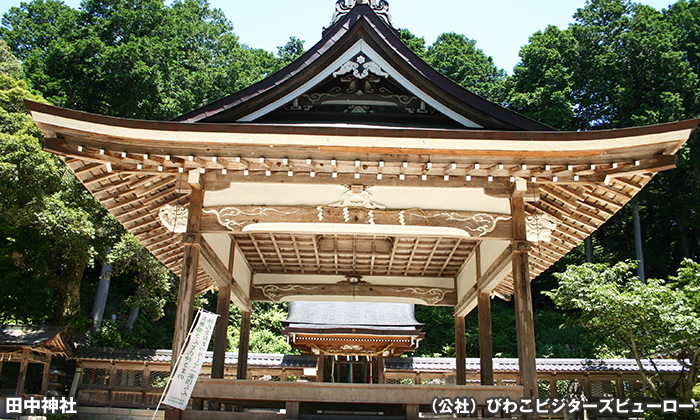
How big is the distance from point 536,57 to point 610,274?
16.5 m

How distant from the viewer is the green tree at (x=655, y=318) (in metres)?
12.2

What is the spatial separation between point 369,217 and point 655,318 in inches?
385

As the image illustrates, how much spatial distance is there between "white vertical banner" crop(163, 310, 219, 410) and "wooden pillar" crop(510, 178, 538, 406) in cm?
361

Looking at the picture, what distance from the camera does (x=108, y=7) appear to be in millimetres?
30906

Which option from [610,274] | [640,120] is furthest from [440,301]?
[640,120]

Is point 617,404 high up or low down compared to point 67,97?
down

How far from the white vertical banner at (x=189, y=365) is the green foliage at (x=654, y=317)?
11221 millimetres

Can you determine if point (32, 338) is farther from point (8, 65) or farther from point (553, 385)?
point (553, 385)

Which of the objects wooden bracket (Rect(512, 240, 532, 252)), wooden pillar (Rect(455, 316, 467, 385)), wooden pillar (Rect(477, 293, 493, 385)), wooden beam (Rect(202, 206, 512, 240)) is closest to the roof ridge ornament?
wooden beam (Rect(202, 206, 512, 240))

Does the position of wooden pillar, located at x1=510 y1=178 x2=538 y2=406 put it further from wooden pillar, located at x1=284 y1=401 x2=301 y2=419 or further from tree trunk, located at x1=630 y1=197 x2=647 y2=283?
tree trunk, located at x1=630 y1=197 x2=647 y2=283

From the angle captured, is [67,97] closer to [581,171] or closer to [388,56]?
[388,56]

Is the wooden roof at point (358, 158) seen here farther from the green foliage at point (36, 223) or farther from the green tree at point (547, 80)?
the green tree at point (547, 80)

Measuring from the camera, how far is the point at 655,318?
12.7m

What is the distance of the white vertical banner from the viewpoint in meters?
5.47
